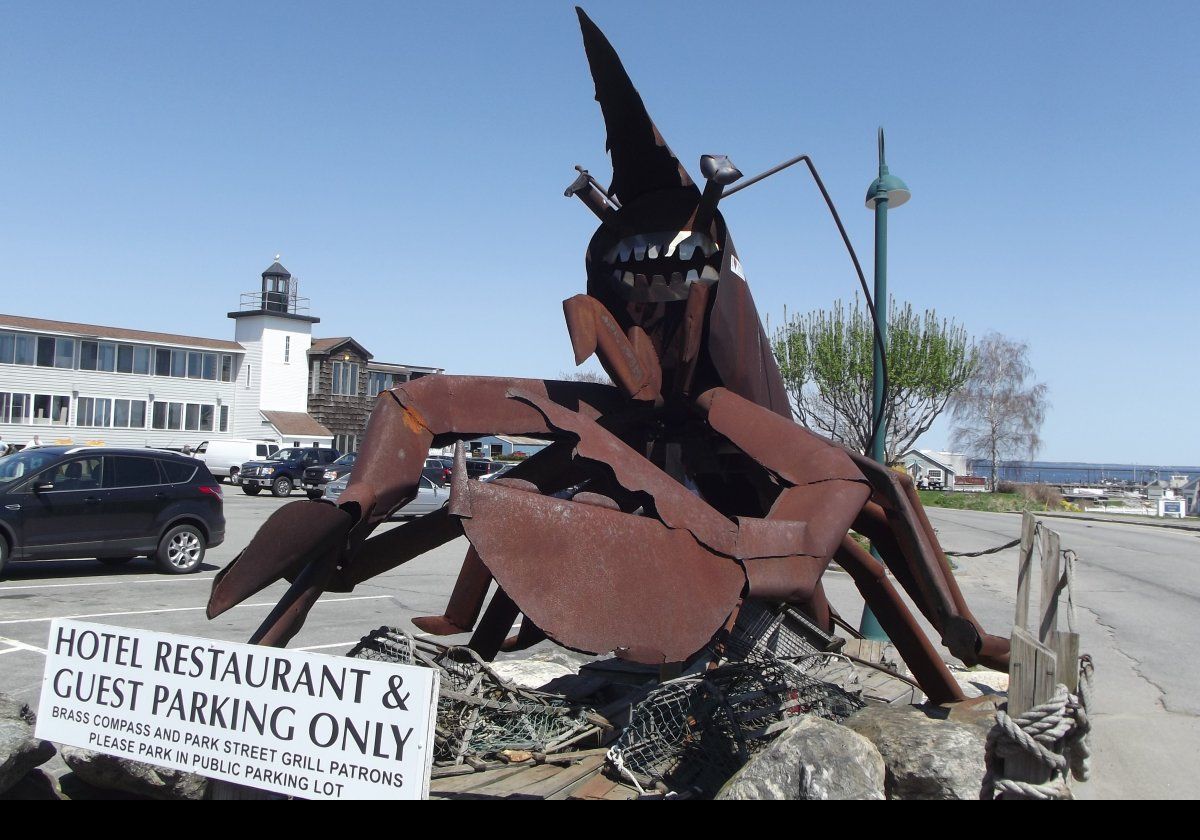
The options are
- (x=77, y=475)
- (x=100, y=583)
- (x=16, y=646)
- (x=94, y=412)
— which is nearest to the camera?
(x=16, y=646)

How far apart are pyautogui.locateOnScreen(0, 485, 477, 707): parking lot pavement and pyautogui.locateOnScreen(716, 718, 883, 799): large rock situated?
5.01 meters

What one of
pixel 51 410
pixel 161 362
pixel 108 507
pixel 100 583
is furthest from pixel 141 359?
pixel 100 583

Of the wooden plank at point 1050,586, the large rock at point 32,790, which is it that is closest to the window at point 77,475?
the large rock at point 32,790

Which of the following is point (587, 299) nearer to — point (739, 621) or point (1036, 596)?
point (739, 621)

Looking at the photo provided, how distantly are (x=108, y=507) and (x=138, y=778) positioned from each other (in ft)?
29.8

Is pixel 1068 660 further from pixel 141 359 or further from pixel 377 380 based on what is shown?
pixel 377 380

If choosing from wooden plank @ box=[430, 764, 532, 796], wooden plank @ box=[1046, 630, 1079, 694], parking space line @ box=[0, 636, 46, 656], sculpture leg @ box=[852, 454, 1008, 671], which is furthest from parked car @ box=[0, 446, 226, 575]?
wooden plank @ box=[1046, 630, 1079, 694]

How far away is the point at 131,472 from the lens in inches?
506

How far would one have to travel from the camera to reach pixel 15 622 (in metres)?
9.20

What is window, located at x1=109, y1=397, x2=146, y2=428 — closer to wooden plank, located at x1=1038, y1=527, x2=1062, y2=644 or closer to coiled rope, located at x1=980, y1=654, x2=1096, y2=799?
wooden plank, located at x1=1038, y1=527, x2=1062, y2=644

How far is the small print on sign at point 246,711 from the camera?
3.15m

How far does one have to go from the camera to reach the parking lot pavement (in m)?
8.46

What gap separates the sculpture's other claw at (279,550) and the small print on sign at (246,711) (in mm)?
378
